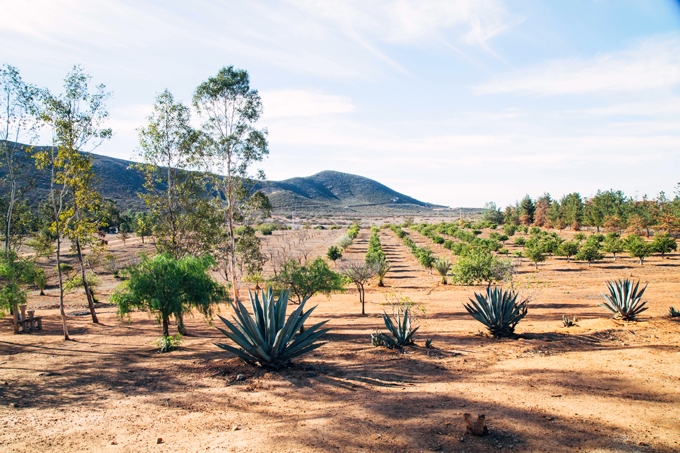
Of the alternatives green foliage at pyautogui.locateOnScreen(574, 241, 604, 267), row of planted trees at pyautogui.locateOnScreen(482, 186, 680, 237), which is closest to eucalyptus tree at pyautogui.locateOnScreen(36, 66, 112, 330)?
green foliage at pyautogui.locateOnScreen(574, 241, 604, 267)

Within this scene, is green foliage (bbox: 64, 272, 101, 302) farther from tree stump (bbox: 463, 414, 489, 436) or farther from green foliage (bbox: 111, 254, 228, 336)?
tree stump (bbox: 463, 414, 489, 436)

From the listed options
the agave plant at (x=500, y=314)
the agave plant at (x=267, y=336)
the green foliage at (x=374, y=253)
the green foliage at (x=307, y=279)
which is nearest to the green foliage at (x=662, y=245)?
the green foliage at (x=374, y=253)

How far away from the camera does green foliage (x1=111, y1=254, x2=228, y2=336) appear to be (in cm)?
1069

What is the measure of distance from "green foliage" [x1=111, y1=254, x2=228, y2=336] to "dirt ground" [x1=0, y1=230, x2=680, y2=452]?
3.91ft

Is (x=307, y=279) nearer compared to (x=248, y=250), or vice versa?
(x=307, y=279)

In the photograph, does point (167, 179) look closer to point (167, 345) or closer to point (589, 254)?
point (167, 345)

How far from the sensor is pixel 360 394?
262 inches

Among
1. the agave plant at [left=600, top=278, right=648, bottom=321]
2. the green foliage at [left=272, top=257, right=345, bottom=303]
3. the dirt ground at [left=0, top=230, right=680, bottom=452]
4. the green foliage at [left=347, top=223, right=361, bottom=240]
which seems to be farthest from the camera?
the green foliage at [left=347, top=223, right=361, bottom=240]

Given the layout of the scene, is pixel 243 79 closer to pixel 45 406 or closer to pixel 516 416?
pixel 45 406

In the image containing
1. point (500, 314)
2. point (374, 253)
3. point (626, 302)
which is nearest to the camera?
point (500, 314)

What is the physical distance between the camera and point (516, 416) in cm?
526

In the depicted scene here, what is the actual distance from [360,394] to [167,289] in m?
6.36

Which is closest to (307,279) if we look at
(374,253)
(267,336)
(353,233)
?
(267,336)

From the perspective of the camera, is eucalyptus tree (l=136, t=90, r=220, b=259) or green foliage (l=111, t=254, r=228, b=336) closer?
green foliage (l=111, t=254, r=228, b=336)
